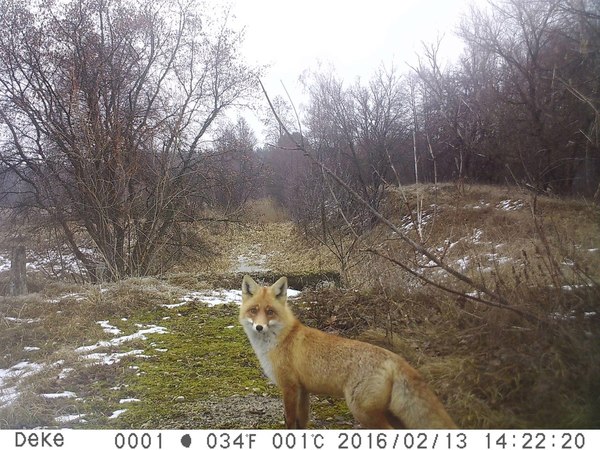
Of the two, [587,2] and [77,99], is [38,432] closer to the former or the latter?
[587,2]

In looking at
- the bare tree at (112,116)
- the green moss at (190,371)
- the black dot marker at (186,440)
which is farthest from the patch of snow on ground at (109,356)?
the bare tree at (112,116)

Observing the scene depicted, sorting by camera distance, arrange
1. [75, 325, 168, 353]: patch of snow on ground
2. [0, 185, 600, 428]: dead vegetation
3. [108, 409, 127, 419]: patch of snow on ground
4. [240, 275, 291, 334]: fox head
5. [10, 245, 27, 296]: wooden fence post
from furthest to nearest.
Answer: [10, 245, 27, 296]: wooden fence post → [75, 325, 168, 353]: patch of snow on ground → [108, 409, 127, 419]: patch of snow on ground → [240, 275, 291, 334]: fox head → [0, 185, 600, 428]: dead vegetation

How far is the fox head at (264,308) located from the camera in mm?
1763

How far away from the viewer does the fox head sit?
176cm

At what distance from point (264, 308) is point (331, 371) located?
37cm

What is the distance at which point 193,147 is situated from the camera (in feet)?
27.3

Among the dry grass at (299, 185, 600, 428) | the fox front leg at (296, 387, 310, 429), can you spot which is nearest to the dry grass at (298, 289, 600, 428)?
the dry grass at (299, 185, 600, 428)

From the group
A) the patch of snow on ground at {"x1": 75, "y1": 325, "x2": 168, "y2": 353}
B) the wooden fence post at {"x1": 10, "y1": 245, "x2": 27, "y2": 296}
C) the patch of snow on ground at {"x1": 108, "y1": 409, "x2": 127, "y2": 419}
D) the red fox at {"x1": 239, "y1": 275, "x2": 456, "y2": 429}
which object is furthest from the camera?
the wooden fence post at {"x1": 10, "y1": 245, "x2": 27, "y2": 296}

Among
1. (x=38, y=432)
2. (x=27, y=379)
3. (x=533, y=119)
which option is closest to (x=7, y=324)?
(x=27, y=379)

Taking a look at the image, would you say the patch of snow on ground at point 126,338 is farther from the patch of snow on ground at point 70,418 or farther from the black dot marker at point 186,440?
the black dot marker at point 186,440

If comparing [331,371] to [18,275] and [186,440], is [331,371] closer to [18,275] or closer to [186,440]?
[186,440]

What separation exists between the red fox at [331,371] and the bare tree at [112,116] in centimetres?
470

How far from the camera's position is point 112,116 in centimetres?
723

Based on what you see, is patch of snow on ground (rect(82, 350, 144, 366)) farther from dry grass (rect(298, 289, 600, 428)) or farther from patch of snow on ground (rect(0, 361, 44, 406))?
dry grass (rect(298, 289, 600, 428))
